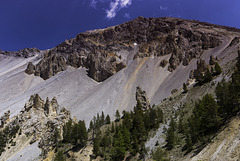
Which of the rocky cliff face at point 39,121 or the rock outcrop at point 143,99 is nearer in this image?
the rocky cliff face at point 39,121

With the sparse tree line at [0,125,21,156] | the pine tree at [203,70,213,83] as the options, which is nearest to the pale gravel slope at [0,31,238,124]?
the sparse tree line at [0,125,21,156]

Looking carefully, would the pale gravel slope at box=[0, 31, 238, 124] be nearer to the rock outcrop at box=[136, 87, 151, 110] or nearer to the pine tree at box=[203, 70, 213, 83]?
the rock outcrop at box=[136, 87, 151, 110]

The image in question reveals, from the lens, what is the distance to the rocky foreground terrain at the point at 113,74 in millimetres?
52031

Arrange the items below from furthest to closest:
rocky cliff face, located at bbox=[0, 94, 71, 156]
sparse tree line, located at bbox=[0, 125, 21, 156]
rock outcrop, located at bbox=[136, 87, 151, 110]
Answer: rock outcrop, located at bbox=[136, 87, 151, 110] → sparse tree line, located at bbox=[0, 125, 21, 156] → rocky cliff face, located at bbox=[0, 94, 71, 156]

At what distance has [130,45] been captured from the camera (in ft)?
433

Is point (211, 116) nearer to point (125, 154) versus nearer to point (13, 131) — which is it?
point (125, 154)

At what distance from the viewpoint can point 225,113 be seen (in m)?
19.8

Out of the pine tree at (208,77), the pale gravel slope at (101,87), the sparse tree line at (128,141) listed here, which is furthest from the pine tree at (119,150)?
the pale gravel slope at (101,87)

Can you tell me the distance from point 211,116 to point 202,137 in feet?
8.06


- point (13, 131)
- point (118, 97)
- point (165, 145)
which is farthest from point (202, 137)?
point (118, 97)

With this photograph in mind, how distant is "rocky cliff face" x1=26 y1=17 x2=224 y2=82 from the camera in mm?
93438

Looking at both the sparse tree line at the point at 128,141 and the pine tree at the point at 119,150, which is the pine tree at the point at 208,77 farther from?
the pine tree at the point at 119,150

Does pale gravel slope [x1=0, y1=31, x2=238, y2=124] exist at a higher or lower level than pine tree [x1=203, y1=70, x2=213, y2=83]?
higher

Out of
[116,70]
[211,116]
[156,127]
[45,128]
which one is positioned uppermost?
[116,70]
